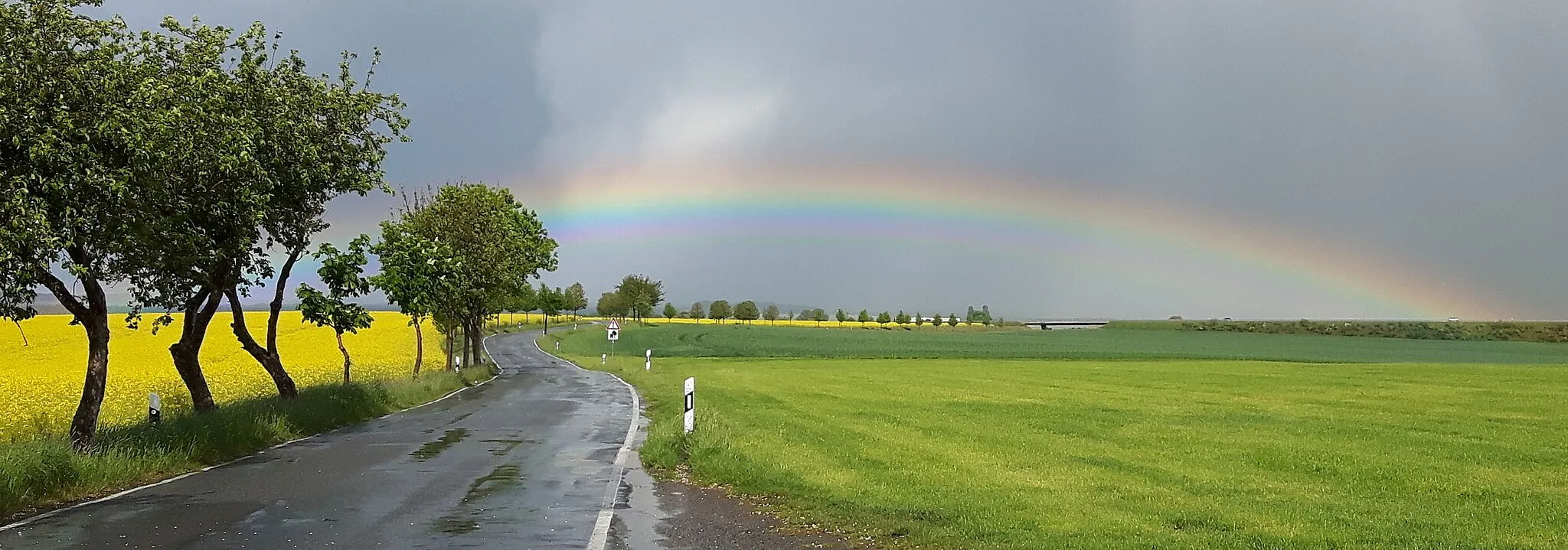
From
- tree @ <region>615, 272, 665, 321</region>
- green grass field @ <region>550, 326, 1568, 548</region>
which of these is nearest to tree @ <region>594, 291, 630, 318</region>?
tree @ <region>615, 272, 665, 321</region>

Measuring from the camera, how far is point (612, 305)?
573ft

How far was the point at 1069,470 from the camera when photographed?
13.7m

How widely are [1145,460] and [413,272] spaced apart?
2372 cm

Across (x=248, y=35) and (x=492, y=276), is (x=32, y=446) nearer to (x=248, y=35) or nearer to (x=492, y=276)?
(x=248, y=35)

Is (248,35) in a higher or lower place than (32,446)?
higher

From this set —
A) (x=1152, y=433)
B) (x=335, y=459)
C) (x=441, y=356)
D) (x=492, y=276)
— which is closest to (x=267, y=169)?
(x=335, y=459)

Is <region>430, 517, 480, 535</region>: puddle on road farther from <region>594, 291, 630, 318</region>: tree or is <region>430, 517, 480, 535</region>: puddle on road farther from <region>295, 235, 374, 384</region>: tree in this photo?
<region>594, 291, 630, 318</region>: tree

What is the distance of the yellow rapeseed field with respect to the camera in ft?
68.1

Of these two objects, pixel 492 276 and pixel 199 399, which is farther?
pixel 492 276

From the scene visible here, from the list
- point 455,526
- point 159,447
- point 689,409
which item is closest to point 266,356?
point 159,447

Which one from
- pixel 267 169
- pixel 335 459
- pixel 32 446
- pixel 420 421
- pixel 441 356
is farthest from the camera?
pixel 441 356

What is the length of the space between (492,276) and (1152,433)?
33863 millimetres

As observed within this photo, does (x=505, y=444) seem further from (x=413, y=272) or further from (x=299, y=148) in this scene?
(x=413, y=272)

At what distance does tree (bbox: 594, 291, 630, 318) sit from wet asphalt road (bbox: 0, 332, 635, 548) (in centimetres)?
13957
